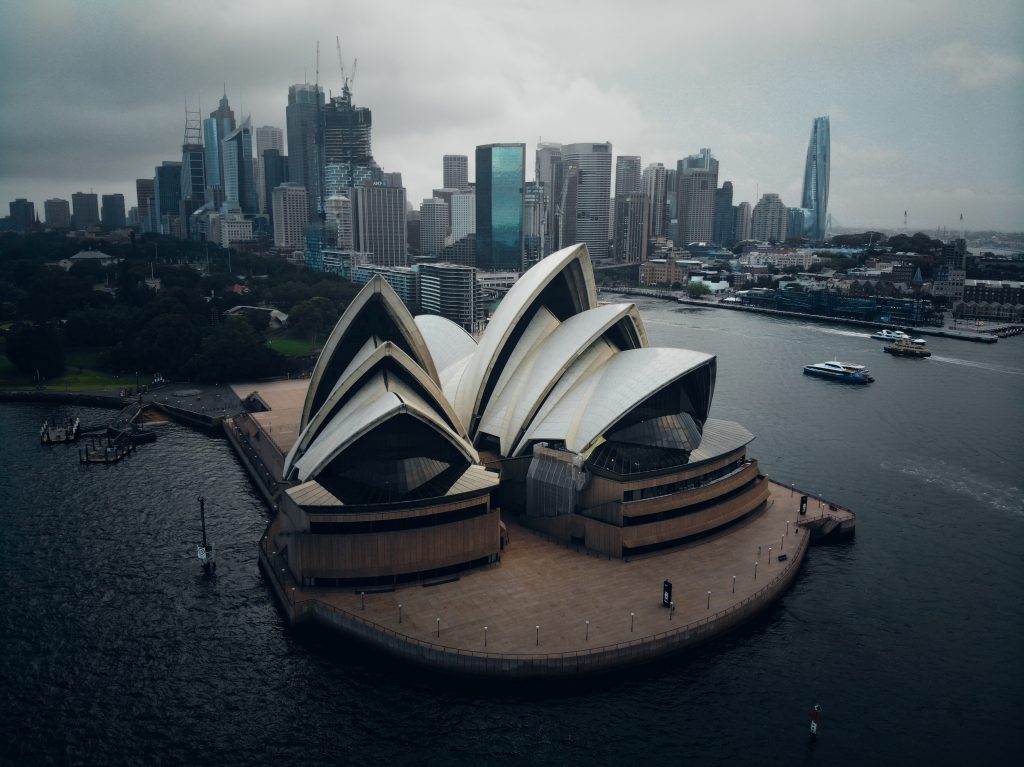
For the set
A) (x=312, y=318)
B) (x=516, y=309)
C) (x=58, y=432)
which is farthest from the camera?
(x=312, y=318)

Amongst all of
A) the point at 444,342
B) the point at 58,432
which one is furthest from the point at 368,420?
the point at 58,432

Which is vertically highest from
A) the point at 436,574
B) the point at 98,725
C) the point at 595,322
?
the point at 595,322

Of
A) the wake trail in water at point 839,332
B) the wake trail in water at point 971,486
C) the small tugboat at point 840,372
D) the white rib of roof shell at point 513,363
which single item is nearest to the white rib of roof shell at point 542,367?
the white rib of roof shell at point 513,363

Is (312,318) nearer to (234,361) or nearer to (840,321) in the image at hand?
(234,361)

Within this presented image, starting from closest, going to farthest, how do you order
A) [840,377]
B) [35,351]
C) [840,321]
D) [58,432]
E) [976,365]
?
[58,432] < [35,351] < [840,377] < [976,365] < [840,321]

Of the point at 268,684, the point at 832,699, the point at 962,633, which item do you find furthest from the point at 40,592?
the point at 962,633

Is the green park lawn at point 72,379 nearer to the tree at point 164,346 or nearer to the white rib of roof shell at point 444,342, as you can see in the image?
the tree at point 164,346

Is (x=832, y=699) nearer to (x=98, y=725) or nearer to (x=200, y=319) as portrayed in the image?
(x=98, y=725)
